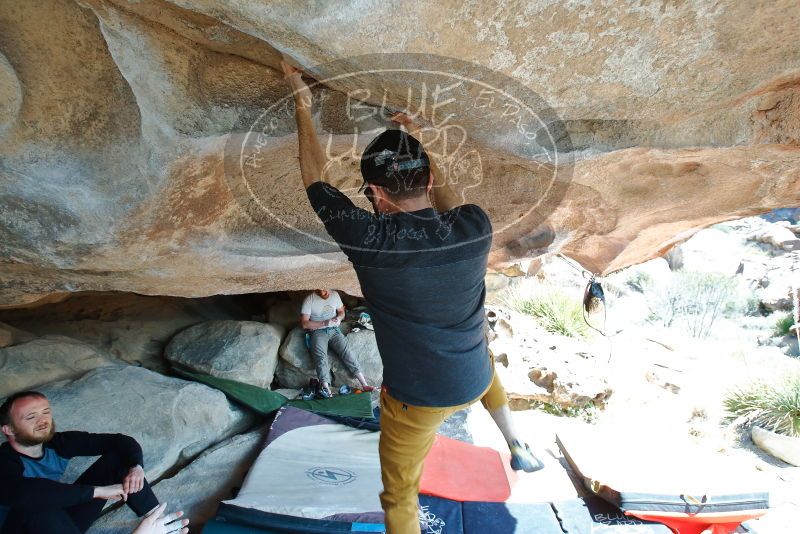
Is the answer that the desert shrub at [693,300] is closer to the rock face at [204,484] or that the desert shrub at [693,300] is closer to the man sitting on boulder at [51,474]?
the rock face at [204,484]

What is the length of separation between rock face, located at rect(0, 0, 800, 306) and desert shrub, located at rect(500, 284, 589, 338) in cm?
512

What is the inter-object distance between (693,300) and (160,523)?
37.2 ft

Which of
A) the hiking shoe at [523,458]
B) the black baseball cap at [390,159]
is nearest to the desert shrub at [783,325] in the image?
the hiking shoe at [523,458]

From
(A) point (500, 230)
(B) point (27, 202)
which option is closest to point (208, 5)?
(B) point (27, 202)

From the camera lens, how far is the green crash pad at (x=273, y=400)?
3.82 metres

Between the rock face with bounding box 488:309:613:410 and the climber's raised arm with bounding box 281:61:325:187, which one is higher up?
the climber's raised arm with bounding box 281:61:325:187

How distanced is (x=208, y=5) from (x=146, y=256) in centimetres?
135

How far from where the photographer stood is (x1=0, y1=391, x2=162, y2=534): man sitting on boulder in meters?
1.96

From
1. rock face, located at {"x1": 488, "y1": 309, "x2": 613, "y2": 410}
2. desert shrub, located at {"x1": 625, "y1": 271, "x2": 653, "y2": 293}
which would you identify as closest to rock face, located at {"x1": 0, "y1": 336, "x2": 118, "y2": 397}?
rock face, located at {"x1": 488, "y1": 309, "x2": 613, "y2": 410}

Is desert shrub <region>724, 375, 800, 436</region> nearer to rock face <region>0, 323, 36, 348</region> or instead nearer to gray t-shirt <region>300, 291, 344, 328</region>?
gray t-shirt <region>300, 291, 344, 328</region>

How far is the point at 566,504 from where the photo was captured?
297 centimetres

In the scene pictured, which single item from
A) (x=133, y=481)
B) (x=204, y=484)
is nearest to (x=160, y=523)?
(x=133, y=481)

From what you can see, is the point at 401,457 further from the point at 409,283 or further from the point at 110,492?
the point at 110,492

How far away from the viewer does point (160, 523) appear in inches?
91.9
